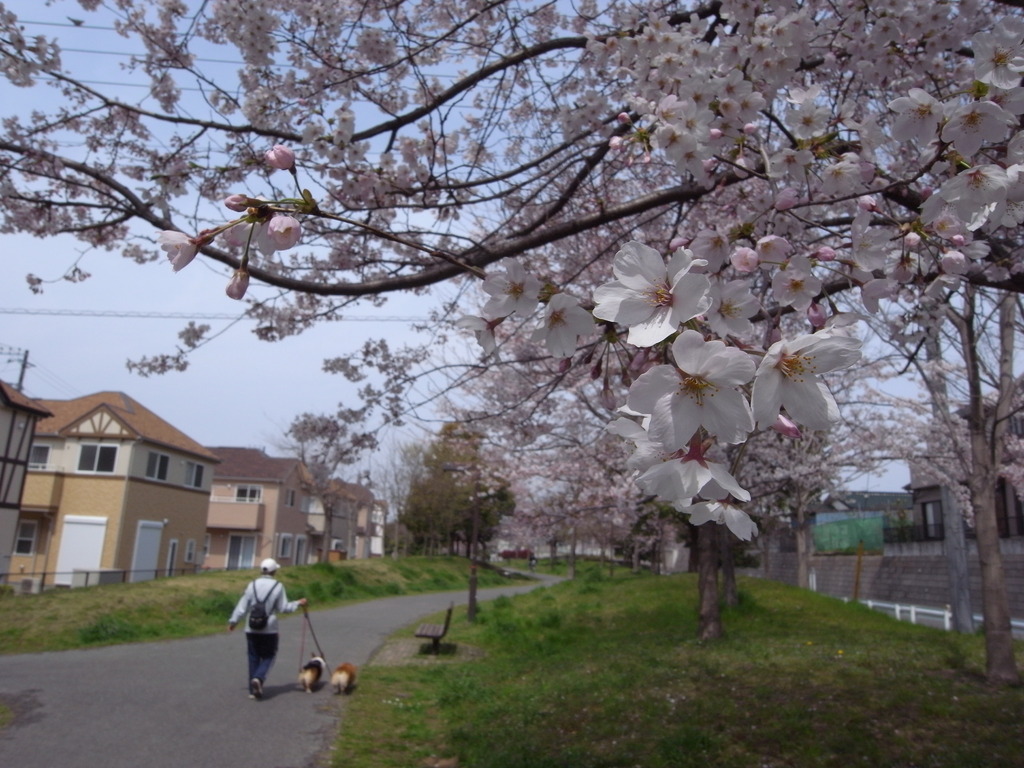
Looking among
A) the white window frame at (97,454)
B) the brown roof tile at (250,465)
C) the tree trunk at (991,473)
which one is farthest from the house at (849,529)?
the brown roof tile at (250,465)

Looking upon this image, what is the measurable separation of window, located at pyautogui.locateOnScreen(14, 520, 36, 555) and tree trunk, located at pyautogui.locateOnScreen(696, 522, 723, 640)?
22.1m

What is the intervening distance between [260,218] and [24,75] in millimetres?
4681

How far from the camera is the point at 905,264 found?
233cm

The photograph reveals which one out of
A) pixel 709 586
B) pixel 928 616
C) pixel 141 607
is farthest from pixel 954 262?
pixel 141 607

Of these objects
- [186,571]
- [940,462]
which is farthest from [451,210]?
[186,571]

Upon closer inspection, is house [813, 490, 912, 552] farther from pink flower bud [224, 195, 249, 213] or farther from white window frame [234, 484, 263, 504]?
white window frame [234, 484, 263, 504]

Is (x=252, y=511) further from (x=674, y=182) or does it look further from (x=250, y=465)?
(x=674, y=182)

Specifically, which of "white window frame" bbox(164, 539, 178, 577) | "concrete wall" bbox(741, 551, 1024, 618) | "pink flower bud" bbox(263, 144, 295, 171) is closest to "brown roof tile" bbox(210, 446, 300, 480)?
"white window frame" bbox(164, 539, 178, 577)

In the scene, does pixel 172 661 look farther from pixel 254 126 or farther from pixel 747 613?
pixel 747 613

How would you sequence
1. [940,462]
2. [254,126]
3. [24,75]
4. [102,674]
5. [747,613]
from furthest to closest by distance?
[940,462] → [747,613] → [102,674] → [254,126] → [24,75]

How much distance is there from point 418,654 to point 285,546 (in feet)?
91.7

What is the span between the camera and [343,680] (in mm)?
7539

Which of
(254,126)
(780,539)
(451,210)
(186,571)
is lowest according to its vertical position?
(186,571)

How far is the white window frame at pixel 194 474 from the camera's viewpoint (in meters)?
27.1
